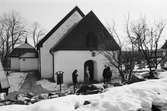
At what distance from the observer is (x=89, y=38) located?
19734mm

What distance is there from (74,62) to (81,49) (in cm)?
148

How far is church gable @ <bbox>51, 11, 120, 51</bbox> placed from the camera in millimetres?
18906

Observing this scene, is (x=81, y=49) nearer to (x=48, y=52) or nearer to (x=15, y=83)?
(x=48, y=52)

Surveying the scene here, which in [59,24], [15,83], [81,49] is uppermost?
[59,24]

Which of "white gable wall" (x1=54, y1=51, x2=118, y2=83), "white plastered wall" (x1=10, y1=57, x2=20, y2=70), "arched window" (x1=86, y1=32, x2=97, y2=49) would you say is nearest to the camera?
"white gable wall" (x1=54, y1=51, x2=118, y2=83)

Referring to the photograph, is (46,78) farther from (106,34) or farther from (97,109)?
(97,109)

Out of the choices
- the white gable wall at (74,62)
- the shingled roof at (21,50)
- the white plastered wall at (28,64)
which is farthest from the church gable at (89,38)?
the shingled roof at (21,50)

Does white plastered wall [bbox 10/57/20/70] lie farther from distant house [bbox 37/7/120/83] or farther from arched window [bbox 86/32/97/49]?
arched window [bbox 86/32/97/49]

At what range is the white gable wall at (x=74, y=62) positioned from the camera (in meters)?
18.5

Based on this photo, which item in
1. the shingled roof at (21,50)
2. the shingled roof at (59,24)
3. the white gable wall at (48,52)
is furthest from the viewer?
the shingled roof at (21,50)

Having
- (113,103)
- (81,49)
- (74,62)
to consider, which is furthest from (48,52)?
(113,103)

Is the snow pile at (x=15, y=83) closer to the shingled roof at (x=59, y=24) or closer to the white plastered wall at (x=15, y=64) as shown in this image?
the shingled roof at (x=59, y=24)

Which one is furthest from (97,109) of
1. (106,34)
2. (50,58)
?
(50,58)

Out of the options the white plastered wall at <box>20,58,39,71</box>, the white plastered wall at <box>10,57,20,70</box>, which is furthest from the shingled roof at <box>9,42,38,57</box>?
the white plastered wall at <box>20,58,39,71</box>
